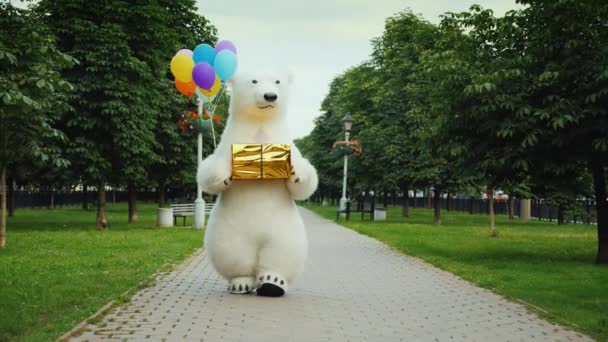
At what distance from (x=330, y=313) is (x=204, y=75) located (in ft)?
13.2

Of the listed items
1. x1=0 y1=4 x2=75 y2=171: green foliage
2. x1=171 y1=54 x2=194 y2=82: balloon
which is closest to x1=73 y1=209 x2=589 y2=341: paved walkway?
x1=0 y1=4 x2=75 y2=171: green foliage

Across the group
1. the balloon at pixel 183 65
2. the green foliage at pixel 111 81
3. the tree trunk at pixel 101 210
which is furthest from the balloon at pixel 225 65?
the tree trunk at pixel 101 210

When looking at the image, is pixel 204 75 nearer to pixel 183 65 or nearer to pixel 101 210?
pixel 183 65

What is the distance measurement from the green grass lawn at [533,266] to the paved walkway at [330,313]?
470 millimetres

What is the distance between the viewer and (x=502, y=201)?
49.3 m

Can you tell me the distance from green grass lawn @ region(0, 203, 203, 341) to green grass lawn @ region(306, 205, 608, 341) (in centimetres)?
542

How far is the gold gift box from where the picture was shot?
29.1 ft

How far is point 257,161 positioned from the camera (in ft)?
29.0

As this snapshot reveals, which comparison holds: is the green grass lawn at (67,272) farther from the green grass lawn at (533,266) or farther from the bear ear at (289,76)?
the green grass lawn at (533,266)

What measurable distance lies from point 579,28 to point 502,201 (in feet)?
120

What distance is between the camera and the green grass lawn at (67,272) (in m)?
7.55

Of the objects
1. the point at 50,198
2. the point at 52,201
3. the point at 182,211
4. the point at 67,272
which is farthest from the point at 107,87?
the point at 50,198

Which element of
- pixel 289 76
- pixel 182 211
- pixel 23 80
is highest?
pixel 289 76

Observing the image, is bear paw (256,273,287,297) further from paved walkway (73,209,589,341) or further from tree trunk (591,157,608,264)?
tree trunk (591,157,608,264)
